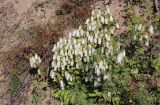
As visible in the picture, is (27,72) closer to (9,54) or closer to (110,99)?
(9,54)

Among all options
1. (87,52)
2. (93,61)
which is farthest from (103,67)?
(87,52)

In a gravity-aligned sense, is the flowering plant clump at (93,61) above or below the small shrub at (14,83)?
above

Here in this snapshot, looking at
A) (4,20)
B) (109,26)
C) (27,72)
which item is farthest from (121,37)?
(4,20)

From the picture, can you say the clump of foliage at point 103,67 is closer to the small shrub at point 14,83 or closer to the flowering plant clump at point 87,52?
the flowering plant clump at point 87,52

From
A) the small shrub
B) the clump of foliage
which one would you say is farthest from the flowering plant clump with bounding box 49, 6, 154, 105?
the small shrub

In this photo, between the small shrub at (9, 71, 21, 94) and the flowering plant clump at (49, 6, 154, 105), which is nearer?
the flowering plant clump at (49, 6, 154, 105)

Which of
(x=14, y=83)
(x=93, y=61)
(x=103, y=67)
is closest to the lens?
(x=103, y=67)

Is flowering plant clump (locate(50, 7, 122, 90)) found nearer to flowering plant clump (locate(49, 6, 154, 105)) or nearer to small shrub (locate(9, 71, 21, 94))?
flowering plant clump (locate(49, 6, 154, 105))

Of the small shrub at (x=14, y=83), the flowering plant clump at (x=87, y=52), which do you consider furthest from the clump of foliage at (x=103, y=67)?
the small shrub at (x=14, y=83)

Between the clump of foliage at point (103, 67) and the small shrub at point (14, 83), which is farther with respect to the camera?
the small shrub at point (14, 83)

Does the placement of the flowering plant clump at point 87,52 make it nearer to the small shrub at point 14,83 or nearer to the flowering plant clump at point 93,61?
the flowering plant clump at point 93,61

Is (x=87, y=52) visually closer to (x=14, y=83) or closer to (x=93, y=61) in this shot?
(x=93, y=61)
